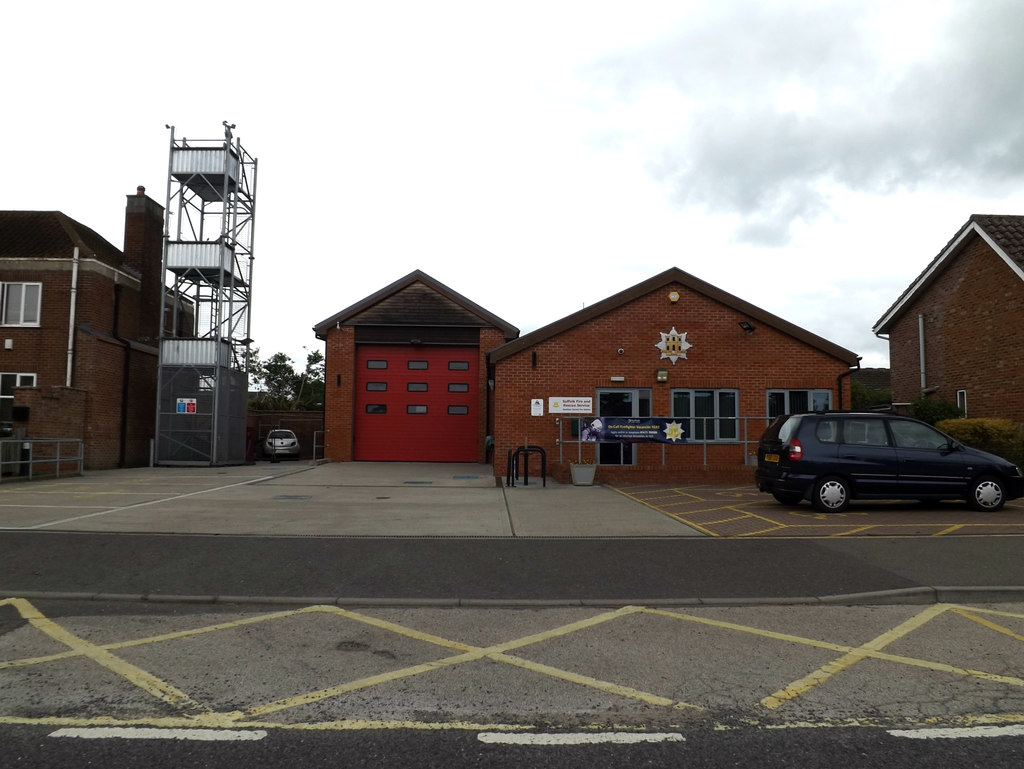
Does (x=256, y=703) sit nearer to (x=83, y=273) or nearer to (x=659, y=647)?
(x=659, y=647)

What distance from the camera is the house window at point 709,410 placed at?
18.4m

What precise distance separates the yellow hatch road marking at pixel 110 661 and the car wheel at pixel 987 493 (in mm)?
12064

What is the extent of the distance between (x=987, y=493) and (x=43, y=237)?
2657 cm

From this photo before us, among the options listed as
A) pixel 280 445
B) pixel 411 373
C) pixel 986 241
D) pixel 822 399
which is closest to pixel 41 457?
pixel 280 445

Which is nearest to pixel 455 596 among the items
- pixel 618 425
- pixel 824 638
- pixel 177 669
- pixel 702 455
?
pixel 177 669

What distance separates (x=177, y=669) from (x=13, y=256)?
76.4ft

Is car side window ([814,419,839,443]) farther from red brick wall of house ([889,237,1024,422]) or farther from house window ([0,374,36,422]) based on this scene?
house window ([0,374,36,422])

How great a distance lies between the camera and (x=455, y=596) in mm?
6199

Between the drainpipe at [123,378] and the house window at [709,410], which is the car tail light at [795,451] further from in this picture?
the drainpipe at [123,378]

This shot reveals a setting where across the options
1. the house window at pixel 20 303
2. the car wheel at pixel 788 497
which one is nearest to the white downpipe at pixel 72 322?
the house window at pixel 20 303

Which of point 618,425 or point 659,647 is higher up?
point 618,425

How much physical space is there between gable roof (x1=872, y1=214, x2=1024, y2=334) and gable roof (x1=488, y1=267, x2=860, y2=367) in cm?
413

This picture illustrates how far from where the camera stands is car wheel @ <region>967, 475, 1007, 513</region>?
1154cm

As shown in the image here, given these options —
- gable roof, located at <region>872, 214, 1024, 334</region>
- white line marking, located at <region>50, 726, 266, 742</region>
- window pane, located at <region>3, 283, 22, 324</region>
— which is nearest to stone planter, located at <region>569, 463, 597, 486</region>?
gable roof, located at <region>872, 214, 1024, 334</region>
